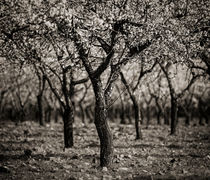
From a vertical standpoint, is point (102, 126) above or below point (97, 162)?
above

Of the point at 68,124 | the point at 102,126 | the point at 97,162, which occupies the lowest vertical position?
the point at 97,162

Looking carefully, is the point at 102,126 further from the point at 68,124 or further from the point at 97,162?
the point at 68,124

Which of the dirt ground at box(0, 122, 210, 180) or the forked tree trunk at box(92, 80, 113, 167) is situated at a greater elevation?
the forked tree trunk at box(92, 80, 113, 167)

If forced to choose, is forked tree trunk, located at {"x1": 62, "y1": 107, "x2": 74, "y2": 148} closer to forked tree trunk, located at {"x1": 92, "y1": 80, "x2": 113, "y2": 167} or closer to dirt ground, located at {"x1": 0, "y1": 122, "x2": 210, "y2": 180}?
dirt ground, located at {"x1": 0, "y1": 122, "x2": 210, "y2": 180}

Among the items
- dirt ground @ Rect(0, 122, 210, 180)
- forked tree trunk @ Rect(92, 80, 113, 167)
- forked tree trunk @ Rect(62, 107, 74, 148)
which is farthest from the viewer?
forked tree trunk @ Rect(62, 107, 74, 148)

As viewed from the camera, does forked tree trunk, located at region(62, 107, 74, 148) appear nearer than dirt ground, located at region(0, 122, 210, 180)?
No

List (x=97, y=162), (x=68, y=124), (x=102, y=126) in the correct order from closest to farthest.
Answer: (x=102, y=126) → (x=97, y=162) → (x=68, y=124)

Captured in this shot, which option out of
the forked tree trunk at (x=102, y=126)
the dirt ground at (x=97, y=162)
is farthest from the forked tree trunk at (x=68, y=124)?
the forked tree trunk at (x=102, y=126)

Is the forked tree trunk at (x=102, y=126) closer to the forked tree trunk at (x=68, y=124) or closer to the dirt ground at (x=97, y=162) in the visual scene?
the dirt ground at (x=97, y=162)

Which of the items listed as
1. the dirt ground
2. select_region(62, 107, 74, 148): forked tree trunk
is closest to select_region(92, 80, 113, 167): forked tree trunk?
the dirt ground

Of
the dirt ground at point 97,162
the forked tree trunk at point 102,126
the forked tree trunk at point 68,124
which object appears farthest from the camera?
the forked tree trunk at point 68,124

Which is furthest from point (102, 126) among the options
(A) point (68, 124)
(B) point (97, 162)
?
(A) point (68, 124)

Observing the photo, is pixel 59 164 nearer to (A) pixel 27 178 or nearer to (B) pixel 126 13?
(A) pixel 27 178

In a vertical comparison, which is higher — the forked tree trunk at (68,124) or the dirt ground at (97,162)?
the forked tree trunk at (68,124)
